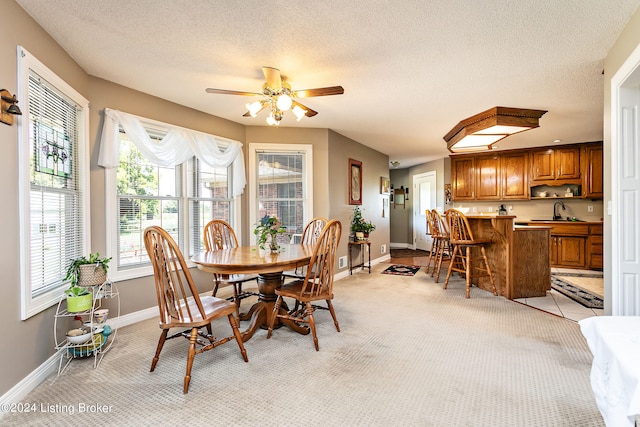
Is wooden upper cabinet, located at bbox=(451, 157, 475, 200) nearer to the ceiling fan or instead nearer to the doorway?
the doorway

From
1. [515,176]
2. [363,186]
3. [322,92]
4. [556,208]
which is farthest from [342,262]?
[556,208]

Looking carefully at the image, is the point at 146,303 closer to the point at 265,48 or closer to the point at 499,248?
the point at 265,48

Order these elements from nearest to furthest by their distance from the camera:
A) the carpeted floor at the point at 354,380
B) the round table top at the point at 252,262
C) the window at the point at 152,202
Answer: the carpeted floor at the point at 354,380, the round table top at the point at 252,262, the window at the point at 152,202

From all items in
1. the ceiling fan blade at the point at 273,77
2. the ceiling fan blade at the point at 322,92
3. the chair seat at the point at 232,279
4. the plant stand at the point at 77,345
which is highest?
the ceiling fan blade at the point at 273,77

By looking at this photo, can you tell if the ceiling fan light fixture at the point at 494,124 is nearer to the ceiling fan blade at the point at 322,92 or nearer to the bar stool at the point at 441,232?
the bar stool at the point at 441,232

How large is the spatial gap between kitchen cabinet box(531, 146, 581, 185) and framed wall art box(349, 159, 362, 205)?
3.57 metres

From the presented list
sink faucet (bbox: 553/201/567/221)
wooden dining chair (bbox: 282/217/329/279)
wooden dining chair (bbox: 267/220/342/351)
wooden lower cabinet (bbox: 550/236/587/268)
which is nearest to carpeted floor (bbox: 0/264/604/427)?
wooden dining chair (bbox: 267/220/342/351)

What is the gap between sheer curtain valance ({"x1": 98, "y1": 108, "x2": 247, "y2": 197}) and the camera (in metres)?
2.94

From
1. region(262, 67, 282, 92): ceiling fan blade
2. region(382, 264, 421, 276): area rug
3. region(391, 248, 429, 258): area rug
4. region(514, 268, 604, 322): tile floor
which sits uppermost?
region(262, 67, 282, 92): ceiling fan blade

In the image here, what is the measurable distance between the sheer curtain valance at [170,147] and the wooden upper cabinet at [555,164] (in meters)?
5.69

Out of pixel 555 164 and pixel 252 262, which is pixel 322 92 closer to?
pixel 252 262

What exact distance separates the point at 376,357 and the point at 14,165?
2710mm

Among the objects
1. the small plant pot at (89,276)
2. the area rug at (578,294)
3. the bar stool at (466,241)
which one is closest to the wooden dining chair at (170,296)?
the small plant pot at (89,276)

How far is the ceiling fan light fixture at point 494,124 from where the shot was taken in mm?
3799
